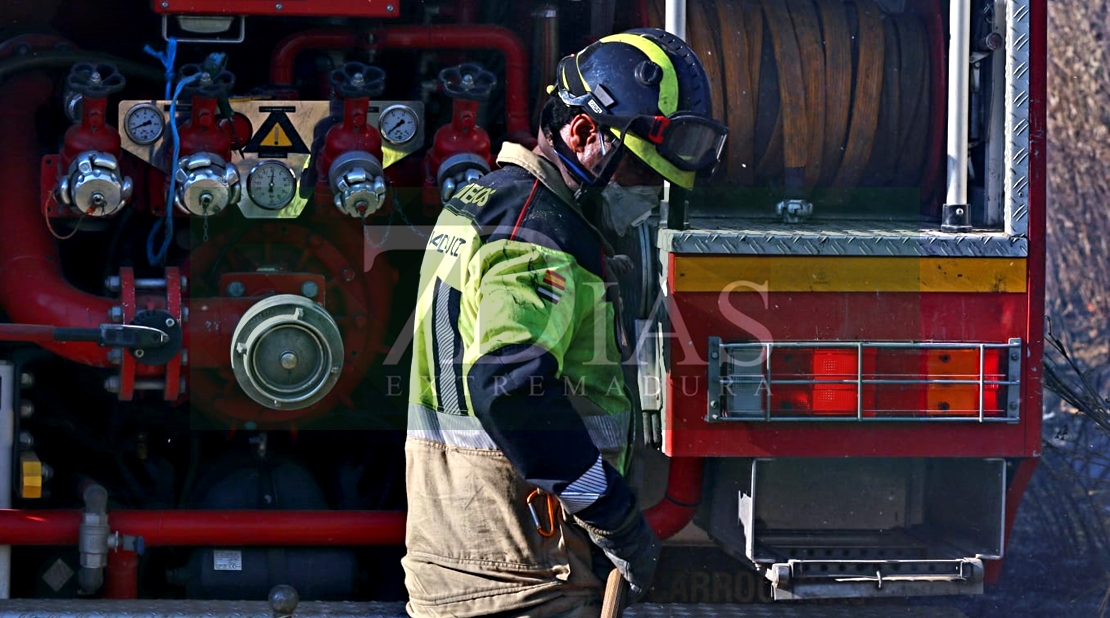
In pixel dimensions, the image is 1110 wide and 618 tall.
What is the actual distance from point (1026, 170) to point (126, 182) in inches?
88.2

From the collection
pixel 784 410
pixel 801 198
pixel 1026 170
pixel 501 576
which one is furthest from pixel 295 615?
pixel 1026 170

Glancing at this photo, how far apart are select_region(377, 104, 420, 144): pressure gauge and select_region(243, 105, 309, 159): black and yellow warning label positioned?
8.4 inches

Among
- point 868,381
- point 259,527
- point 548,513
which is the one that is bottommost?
point 259,527

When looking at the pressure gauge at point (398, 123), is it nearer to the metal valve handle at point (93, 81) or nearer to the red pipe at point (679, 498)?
the metal valve handle at point (93, 81)

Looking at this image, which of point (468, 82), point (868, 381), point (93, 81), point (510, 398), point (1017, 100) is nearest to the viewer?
point (510, 398)

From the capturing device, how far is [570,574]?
10.5 ft

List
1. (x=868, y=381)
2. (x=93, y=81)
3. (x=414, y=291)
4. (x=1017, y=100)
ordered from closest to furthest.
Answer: (x=868, y=381)
(x=1017, y=100)
(x=93, y=81)
(x=414, y=291)

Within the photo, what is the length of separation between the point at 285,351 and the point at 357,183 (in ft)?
1.58

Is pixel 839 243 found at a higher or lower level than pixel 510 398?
higher

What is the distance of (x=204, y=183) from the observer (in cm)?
391

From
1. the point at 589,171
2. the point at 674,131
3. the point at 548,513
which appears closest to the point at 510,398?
the point at 548,513

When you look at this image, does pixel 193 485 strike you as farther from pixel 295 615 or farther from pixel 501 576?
pixel 501 576

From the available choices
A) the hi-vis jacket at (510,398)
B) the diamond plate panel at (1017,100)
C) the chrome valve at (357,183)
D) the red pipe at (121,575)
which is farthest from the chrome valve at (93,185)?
the diamond plate panel at (1017,100)

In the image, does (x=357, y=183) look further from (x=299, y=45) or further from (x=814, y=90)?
(x=814, y=90)
